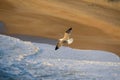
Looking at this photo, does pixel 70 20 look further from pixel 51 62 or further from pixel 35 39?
pixel 51 62

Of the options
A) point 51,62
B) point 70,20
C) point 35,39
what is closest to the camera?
point 51,62

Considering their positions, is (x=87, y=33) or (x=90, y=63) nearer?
(x=90, y=63)

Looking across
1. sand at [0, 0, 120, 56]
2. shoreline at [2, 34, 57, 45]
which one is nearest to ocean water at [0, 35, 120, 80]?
shoreline at [2, 34, 57, 45]

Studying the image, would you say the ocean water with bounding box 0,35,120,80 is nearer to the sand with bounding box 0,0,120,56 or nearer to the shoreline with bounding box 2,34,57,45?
the shoreline with bounding box 2,34,57,45

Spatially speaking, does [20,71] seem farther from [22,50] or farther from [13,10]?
[13,10]

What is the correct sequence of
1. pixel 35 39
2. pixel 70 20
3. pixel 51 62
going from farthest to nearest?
pixel 70 20
pixel 35 39
pixel 51 62

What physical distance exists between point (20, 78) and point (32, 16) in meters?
1.20

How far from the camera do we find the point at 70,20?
4.00m

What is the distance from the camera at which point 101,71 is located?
3.04m

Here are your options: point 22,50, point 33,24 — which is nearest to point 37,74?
point 22,50

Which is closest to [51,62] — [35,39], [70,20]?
[35,39]

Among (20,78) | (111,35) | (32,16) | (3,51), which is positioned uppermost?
(32,16)

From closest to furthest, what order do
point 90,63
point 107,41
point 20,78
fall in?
1. point 20,78
2. point 90,63
3. point 107,41

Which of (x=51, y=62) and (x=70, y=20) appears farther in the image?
(x=70, y=20)
